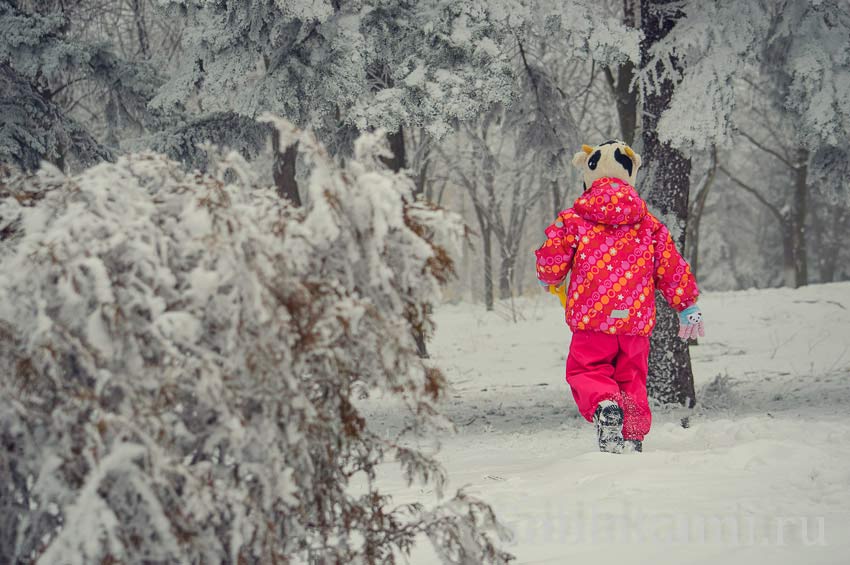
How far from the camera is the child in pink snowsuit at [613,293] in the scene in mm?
4770

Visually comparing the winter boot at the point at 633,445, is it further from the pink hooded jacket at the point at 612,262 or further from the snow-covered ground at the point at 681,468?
the pink hooded jacket at the point at 612,262

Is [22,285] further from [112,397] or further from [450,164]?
[450,164]

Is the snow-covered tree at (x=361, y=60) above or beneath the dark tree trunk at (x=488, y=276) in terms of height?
above

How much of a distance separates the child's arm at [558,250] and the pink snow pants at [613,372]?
0.39 metres

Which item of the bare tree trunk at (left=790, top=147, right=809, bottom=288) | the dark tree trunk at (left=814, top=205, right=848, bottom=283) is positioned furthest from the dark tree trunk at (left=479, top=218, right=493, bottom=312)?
the dark tree trunk at (left=814, top=205, right=848, bottom=283)


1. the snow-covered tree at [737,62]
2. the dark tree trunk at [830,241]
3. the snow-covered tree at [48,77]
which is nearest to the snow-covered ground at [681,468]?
the snow-covered tree at [737,62]

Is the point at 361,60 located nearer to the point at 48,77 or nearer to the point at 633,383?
the point at 48,77

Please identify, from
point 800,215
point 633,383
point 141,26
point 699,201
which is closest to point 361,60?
point 633,383

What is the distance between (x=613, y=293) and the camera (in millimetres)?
4770

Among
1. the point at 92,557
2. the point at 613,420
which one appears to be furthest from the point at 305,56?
the point at 92,557

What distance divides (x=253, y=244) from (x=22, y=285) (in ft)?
1.84

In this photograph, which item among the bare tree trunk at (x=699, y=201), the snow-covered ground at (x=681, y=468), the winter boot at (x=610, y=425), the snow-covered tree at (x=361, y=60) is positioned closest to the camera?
the snow-covered ground at (x=681, y=468)

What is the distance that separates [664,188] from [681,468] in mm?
3272

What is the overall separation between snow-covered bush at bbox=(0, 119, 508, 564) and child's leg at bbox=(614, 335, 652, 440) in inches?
111
